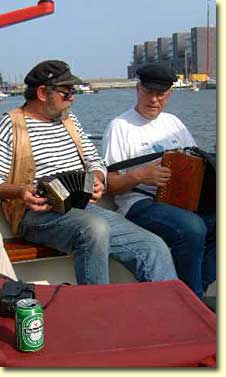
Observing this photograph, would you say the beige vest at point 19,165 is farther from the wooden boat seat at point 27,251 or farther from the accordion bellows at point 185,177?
the accordion bellows at point 185,177

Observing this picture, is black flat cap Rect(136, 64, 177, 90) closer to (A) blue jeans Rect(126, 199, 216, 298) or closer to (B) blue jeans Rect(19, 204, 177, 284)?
(A) blue jeans Rect(126, 199, 216, 298)

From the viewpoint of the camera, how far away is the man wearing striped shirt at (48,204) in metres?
3.23

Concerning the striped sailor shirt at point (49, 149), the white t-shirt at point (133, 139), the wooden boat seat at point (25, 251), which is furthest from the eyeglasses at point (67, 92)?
the wooden boat seat at point (25, 251)

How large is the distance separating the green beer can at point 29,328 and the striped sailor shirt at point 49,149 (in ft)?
5.53

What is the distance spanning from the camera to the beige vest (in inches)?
134

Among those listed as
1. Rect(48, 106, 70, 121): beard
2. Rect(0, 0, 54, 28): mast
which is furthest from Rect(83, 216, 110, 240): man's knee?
Rect(0, 0, 54, 28): mast

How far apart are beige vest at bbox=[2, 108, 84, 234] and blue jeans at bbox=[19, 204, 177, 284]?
0.07 m

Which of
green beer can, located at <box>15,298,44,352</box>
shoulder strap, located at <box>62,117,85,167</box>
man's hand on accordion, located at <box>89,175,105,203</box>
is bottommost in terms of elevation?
man's hand on accordion, located at <box>89,175,105,203</box>

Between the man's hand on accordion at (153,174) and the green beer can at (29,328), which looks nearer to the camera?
the green beer can at (29,328)

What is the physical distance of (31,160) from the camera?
3.46 meters

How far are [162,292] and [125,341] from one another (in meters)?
0.38

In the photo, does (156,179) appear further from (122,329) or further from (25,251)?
(122,329)

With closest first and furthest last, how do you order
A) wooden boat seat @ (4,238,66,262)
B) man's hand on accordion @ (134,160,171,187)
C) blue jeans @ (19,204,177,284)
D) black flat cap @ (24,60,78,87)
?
blue jeans @ (19,204,177,284), wooden boat seat @ (4,238,66,262), black flat cap @ (24,60,78,87), man's hand on accordion @ (134,160,171,187)

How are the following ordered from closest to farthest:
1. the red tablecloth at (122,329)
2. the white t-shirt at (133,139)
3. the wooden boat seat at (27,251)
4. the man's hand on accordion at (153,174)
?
1. the red tablecloth at (122,329)
2. the wooden boat seat at (27,251)
3. the man's hand on accordion at (153,174)
4. the white t-shirt at (133,139)
